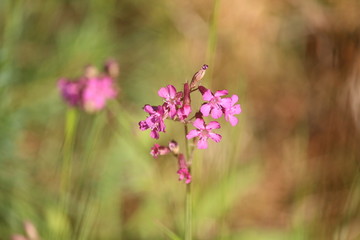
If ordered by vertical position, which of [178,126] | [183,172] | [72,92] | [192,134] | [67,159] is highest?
[178,126]

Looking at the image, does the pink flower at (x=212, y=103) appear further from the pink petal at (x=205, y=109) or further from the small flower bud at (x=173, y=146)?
the small flower bud at (x=173, y=146)

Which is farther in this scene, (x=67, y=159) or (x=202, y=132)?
(x=67, y=159)

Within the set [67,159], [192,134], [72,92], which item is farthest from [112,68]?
[192,134]

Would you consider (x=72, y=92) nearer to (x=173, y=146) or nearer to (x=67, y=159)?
(x=67, y=159)

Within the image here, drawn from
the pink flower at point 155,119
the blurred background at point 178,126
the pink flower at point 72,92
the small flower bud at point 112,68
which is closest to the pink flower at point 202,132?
the pink flower at point 155,119

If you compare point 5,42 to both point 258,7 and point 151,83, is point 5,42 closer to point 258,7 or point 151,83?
point 151,83

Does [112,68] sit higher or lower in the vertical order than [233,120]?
higher

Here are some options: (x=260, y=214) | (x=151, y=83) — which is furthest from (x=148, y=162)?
(x=260, y=214)

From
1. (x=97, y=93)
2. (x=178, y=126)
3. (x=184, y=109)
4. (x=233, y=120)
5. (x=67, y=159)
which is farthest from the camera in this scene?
(x=178, y=126)
